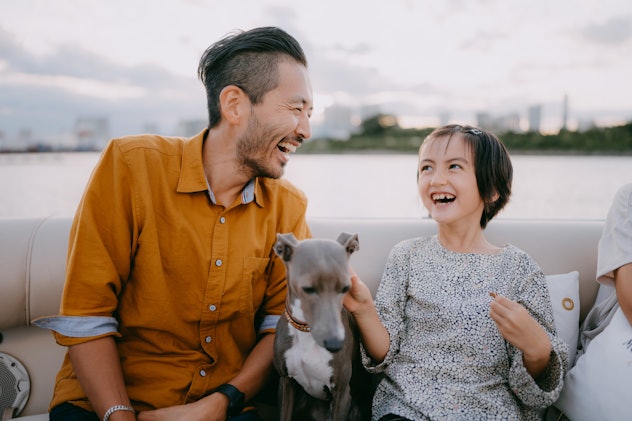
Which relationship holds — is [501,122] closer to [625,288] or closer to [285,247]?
[625,288]

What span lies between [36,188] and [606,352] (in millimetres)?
3764

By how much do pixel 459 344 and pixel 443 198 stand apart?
622 millimetres

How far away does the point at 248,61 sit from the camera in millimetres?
1882

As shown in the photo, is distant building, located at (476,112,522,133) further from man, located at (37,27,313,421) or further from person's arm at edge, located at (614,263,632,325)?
man, located at (37,27,313,421)

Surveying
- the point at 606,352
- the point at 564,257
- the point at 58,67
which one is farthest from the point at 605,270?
the point at 58,67

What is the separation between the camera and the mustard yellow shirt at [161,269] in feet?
5.50

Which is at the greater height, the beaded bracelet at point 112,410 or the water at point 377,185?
the water at point 377,185

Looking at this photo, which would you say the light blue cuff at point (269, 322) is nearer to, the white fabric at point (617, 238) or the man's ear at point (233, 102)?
the man's ear at point (233, 102)

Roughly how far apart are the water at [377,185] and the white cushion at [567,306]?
3.30ft

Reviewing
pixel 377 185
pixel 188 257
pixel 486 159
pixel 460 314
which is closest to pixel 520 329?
pixel 460 314

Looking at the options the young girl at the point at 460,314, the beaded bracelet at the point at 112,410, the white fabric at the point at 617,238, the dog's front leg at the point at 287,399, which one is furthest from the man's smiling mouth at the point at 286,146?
the white fabric at the point at 617,238

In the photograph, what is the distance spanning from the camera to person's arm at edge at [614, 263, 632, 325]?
5.84 ft

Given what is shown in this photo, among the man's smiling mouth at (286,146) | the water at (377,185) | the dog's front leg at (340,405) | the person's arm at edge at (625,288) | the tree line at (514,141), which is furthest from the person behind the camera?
the tree line at (514,141)

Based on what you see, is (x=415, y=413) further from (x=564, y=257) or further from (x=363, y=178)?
(x=363, y=178)
